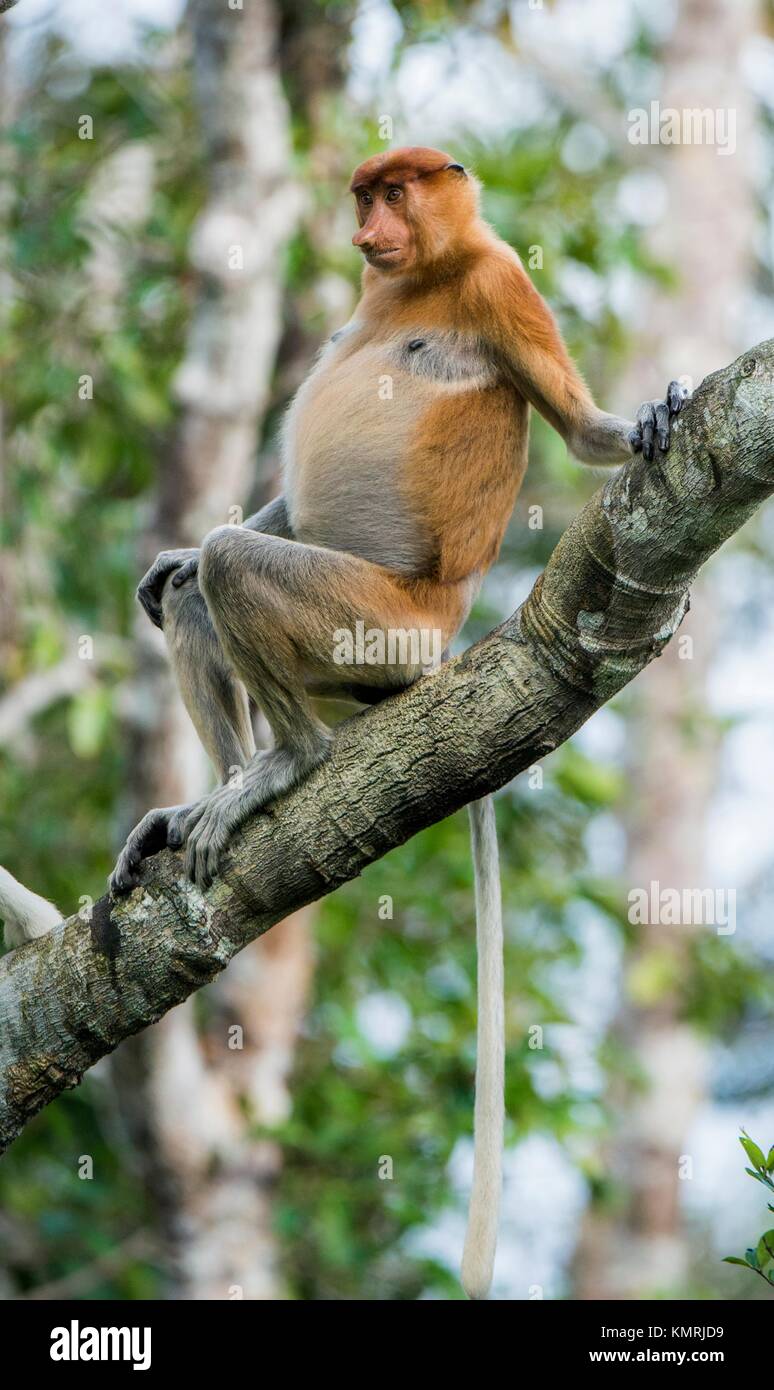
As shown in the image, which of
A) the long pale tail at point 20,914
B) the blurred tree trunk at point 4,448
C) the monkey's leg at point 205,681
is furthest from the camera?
the blurred tree trunk at point 4,448

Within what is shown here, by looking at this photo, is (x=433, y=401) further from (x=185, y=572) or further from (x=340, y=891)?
(x=340, y=891)

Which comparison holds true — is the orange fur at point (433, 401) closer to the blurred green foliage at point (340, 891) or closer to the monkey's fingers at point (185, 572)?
the monkey's fingers at point (185, 572)

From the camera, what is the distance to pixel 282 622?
10.3 feet

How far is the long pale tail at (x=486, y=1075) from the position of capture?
2793mm

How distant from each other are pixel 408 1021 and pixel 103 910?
133 inches

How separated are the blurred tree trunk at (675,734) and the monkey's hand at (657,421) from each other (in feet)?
26.1

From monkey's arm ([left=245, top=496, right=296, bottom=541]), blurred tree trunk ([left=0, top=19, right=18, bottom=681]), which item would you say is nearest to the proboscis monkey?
monkey's arm ([left=245, top=496, right=296, bottom=541])

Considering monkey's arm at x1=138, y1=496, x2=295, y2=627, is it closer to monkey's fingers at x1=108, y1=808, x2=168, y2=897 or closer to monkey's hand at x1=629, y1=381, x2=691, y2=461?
monkey's fingers at x1=108, y1=808, x2=168, y2=897

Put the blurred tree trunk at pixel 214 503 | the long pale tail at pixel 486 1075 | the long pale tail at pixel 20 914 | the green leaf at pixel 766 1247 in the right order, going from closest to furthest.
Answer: the green leaf at pixel 766 1247 → the long pale tail at pixel 486 1075 → the long pale tail at pixel 20 914 → the blurred tree trunk at pixel 214 503

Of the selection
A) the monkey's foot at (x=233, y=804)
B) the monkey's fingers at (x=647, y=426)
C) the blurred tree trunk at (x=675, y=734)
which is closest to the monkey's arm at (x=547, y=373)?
the monkey's fingers at (x=647, y=426)

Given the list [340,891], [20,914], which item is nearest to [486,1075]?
[20,914]

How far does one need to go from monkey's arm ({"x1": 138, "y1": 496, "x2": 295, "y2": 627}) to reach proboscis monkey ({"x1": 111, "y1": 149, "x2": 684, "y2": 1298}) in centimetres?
2

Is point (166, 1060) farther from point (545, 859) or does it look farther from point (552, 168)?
point (552, 168)
